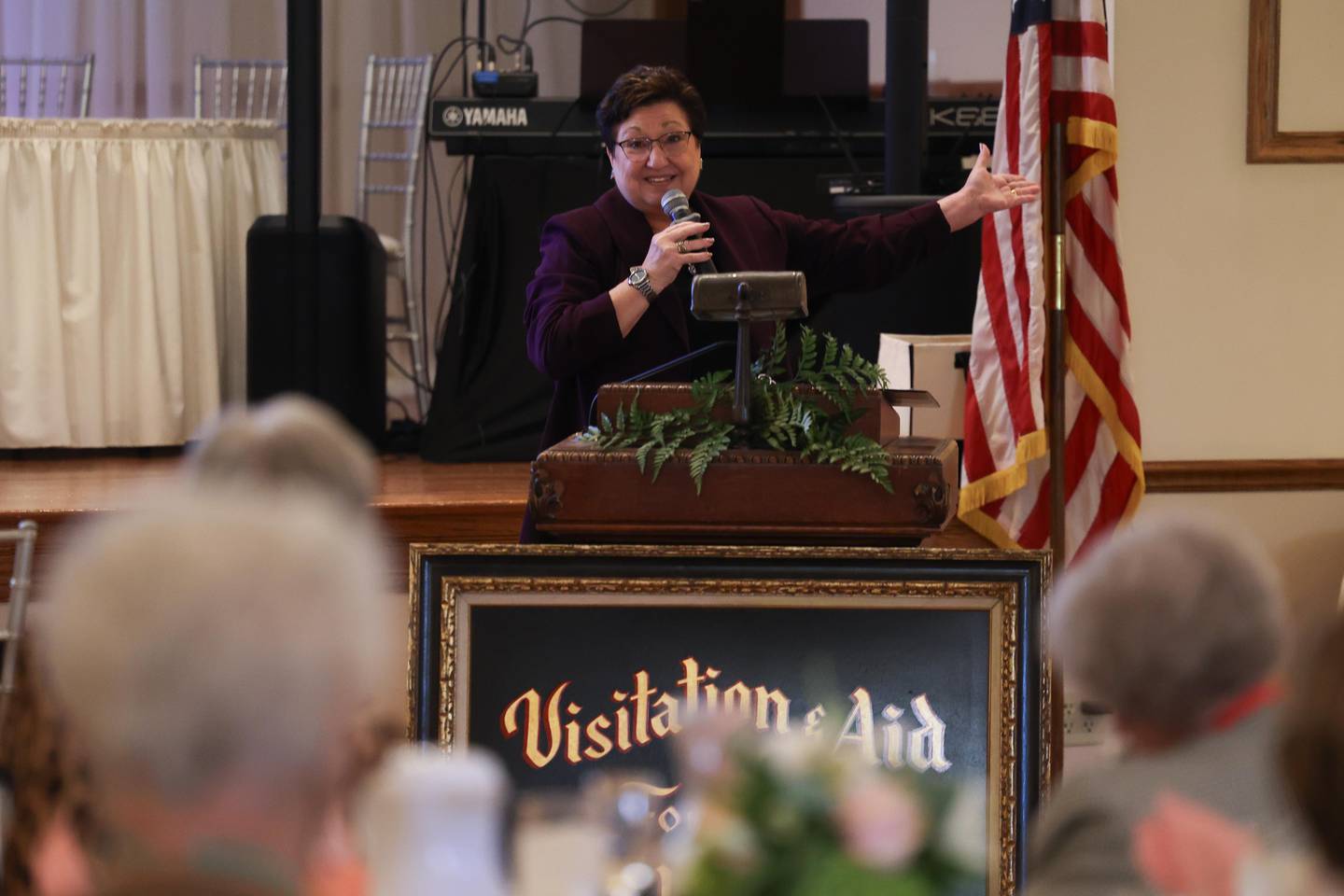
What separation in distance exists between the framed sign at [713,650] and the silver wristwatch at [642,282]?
427 millimetres

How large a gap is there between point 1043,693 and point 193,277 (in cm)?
424

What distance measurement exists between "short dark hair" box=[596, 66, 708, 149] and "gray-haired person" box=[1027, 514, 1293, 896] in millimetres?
1716

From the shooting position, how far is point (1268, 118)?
3812 mm

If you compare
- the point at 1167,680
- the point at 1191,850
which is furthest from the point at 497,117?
the point at 1191,850

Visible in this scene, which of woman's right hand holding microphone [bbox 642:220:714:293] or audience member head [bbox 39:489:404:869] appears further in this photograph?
woman's right hand holding microphone [bbox 642:220:714:293]

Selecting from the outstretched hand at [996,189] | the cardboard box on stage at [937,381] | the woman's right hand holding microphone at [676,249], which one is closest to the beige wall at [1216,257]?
the cardboard box on stage at [937,381]

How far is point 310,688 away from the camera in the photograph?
836 millimetres

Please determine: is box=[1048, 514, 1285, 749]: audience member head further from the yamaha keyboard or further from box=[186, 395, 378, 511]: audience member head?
the yamaha keyboard

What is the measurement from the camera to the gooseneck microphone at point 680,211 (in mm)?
2689

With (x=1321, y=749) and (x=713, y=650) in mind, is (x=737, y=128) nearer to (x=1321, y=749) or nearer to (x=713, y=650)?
(x=713, y=650)

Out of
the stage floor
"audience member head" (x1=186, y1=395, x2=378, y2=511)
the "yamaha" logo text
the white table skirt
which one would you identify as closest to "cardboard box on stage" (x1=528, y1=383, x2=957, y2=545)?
"audience member head" (x1=186, y1=395, x2=378, y2=511)

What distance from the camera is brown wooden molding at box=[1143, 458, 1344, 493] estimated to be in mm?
3865

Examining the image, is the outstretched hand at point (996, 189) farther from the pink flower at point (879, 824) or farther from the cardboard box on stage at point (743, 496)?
the pink flower at point (879, 824)

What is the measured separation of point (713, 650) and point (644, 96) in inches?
35.4
